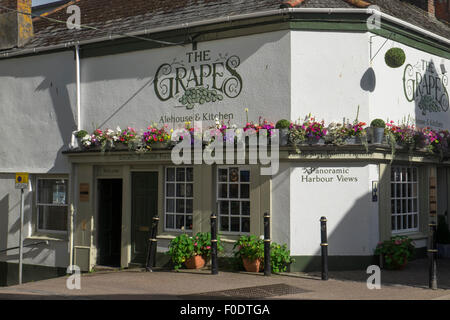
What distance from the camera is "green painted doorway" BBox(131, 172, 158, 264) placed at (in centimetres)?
1367

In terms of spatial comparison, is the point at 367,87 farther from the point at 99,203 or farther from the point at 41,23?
the point at 41,23

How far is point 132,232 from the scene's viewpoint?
547 inches

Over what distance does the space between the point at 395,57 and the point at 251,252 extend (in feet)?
16.7

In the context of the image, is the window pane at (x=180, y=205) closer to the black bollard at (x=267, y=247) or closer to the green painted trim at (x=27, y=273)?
the black bollard at (x=267, y=247)

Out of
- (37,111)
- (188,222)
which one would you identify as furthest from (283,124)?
(37,111)

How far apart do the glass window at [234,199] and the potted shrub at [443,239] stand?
5.18 meters

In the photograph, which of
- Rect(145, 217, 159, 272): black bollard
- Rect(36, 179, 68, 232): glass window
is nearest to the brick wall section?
Rect(36, 179, 68, 232): glass window

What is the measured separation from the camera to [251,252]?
11.7 m

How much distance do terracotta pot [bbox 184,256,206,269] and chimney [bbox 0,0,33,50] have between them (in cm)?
828

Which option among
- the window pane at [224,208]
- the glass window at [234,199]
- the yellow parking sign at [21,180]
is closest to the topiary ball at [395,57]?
the glass window at [234,199]

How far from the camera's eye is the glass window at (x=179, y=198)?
43.4 feet

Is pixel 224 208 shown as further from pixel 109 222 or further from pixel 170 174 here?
pixel 109 222

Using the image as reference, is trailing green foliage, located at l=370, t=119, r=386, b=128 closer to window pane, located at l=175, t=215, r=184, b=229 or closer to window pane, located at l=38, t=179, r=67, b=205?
window pane, located at l=175, t=215, r=184, b=229

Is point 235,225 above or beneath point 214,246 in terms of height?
above
